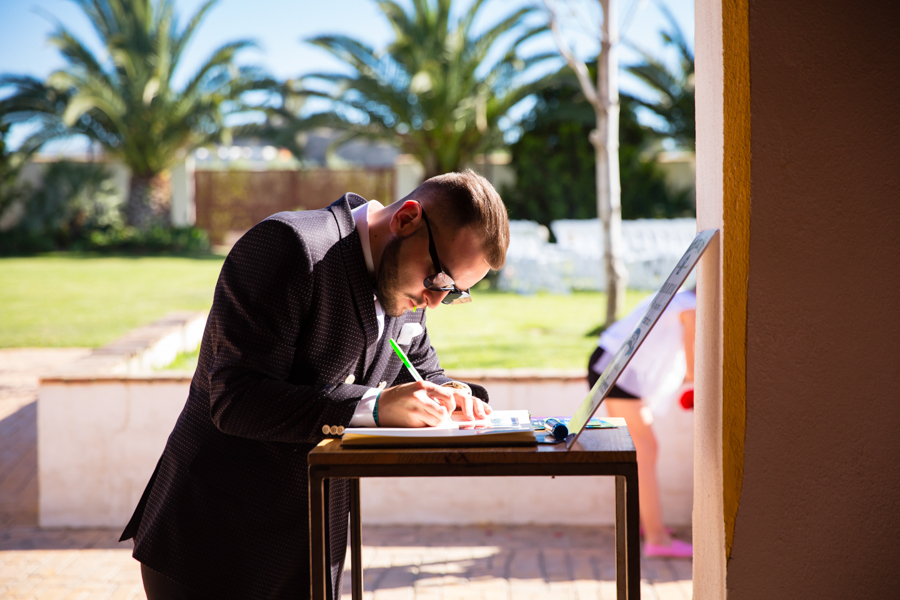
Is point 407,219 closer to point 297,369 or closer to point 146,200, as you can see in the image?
point 297,369

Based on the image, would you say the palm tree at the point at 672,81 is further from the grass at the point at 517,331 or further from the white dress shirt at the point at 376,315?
the white dress shirt at the point at 376,315

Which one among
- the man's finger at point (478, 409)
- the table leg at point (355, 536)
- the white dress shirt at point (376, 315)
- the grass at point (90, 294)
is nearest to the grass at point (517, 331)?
the grass at point (90, 294)

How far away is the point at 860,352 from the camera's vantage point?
1630 millimetres

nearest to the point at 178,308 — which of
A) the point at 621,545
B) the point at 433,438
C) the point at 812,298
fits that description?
the point at 621,545

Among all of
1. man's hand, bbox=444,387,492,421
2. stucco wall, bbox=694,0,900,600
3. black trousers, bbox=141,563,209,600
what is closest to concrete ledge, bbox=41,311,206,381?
black trousers, bbox=141,563,209,600

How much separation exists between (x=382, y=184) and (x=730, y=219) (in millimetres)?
19024

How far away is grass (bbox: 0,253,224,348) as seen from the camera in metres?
9.93

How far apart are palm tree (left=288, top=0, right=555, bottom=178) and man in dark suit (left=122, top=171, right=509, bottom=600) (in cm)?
1246

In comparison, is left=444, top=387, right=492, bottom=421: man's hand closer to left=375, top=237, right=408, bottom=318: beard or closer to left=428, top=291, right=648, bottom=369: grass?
left=375, top=237, right=408, bottom=318: beard

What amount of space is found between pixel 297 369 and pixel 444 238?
1.40 feet

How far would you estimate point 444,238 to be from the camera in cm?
179

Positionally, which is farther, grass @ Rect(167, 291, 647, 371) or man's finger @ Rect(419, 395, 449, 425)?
grass @ Rect(167, 291, 647, 371)

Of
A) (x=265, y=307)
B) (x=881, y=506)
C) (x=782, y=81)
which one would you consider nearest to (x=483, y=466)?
(x=265, y=307)

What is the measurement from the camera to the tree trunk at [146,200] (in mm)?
19594
